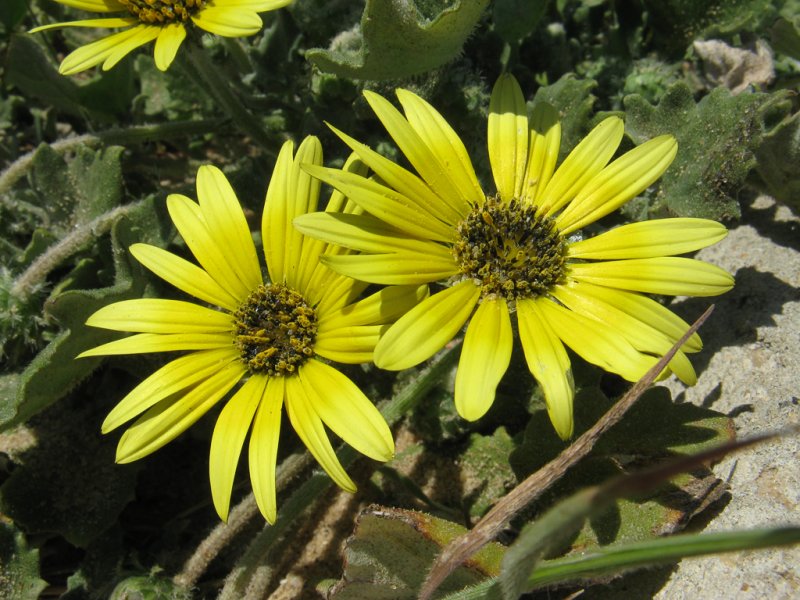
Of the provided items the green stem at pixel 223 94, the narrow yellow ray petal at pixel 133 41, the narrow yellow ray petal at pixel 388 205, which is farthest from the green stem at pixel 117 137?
the narrow yellow ray petal at pixel 388 205

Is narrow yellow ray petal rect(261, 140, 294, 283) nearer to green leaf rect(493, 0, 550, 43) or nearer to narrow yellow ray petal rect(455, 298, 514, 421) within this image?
narrow yellow ray petal rect(455, 298, 514, 421)

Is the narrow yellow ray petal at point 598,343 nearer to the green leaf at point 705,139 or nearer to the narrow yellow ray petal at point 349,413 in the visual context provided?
the narrow yellow ray petal at point 349,413

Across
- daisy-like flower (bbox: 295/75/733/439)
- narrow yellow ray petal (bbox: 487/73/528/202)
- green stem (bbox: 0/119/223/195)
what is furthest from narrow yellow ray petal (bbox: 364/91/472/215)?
green stem (bbox: 0/119/223/195)

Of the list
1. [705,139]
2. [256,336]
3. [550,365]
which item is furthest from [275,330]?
[705,139]

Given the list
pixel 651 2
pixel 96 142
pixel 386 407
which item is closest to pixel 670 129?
pixel 651 2

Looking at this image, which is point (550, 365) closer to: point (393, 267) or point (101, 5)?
point (393, 267)

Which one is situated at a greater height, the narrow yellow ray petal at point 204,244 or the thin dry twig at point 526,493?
the narrow yellow ray petal at point 204,244

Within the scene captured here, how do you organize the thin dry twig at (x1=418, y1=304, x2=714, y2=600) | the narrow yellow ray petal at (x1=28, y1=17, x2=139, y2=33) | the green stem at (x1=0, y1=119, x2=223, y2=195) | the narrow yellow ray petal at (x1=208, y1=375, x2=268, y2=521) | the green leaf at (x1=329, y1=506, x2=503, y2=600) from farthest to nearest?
1. the green stem at (x1=0, y1=119, x2=223, y2=195)
2. the narrow yellow ray petal at (x1=28, y1=17, x2=139, y2=33)
3. the green leaf at (x1=329, y1=506, x2=503, y2=600)
4. the narrow yellow ray petal at (x1=208, y1=375, x2=268, y2=521)
5. the thin dry twig at (x1=418, y1=304, x2=714, y2=600)
